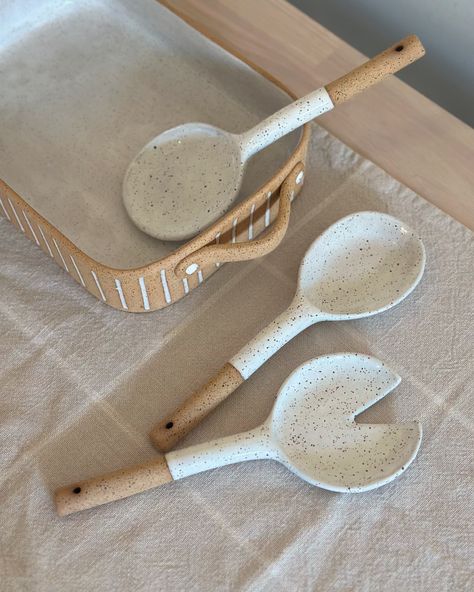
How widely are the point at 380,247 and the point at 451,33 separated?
14.1 inches

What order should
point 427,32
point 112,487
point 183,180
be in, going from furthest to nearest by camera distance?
point 427,32
point 183,180
point 112,487

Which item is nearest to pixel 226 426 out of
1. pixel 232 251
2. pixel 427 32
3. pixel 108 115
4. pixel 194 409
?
pixel 194 409

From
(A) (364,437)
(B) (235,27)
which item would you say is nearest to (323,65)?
(B) (235,27)

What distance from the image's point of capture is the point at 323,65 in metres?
0.81

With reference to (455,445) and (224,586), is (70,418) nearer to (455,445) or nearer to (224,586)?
(224,586)

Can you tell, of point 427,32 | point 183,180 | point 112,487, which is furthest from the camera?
point 427,32

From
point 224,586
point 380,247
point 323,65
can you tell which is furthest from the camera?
point 323,65

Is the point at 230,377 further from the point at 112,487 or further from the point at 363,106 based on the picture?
the point at 363,106

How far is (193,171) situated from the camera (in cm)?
73

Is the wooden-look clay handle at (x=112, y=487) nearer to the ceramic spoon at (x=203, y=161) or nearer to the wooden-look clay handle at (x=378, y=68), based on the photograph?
the ceramic spoon at (x=203, y=161)

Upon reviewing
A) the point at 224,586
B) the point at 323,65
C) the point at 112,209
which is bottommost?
the point at 224,586

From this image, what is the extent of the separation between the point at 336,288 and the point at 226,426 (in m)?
0.15

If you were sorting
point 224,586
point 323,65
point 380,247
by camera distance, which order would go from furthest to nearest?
point 323,65 → point 380,247 → point 224,586

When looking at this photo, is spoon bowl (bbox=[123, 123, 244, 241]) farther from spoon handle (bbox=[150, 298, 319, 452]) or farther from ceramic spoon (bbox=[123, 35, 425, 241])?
spoon handle (bbox=[150, 298, 319, 452])
